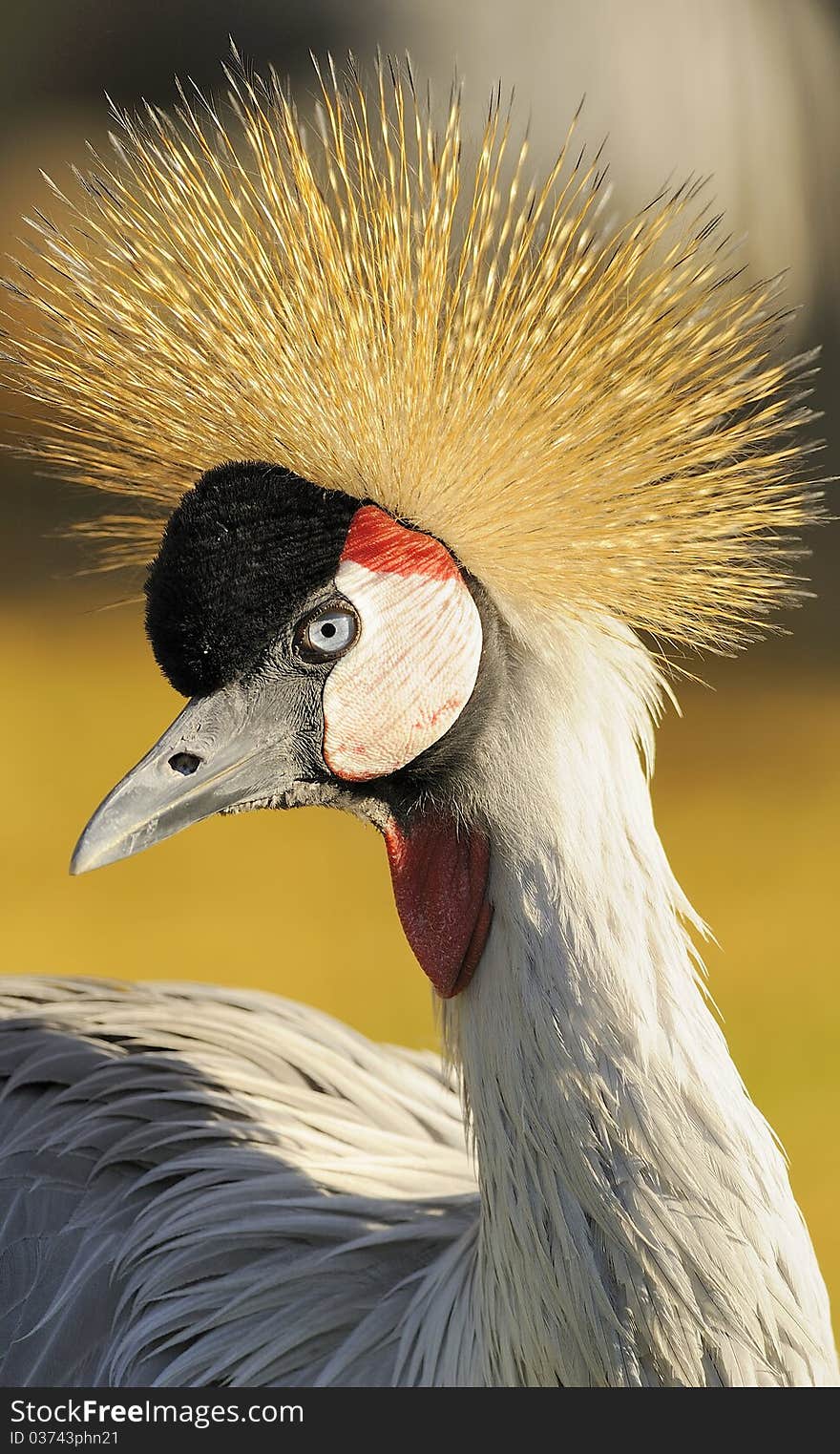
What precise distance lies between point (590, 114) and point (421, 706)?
1689 millimetres

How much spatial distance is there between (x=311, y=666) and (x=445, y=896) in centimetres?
14

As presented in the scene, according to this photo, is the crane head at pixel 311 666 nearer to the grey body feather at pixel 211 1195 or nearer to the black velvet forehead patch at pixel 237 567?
the black velvet forehead patch at pixel 237 567

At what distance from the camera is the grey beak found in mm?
753

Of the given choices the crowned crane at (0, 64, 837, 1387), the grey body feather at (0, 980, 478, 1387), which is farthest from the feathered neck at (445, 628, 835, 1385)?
the grey body feather at (0, 980, 478, 1387)

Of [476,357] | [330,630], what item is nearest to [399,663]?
[330,630]

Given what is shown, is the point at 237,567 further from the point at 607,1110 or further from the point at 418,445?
the point at 607,1110

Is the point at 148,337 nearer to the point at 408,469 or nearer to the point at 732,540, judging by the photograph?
the point at 408,469

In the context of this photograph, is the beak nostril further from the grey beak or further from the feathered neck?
the feathered neck

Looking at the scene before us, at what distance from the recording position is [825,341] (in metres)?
2.42

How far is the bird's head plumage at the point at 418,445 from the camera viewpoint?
2.47ft

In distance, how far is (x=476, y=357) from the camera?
78 centimetres

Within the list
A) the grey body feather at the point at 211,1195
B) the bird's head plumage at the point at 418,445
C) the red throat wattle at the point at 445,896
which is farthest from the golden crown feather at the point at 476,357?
the grey body feather at the point at 211,1195

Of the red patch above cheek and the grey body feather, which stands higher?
the red patch above cheek
